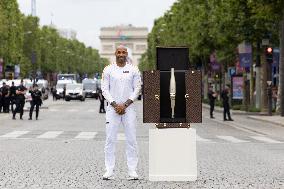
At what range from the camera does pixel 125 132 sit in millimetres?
13320

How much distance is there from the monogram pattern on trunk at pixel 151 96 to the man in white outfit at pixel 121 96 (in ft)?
0.99

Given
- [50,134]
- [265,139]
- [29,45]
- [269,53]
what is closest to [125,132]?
[265,139]

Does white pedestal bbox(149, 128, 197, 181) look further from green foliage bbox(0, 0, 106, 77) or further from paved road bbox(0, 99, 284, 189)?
green foliage bbox(0, 0, 106, 77)

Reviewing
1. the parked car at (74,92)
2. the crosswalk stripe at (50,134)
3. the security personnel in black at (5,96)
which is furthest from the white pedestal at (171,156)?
the parked car at (74,92)

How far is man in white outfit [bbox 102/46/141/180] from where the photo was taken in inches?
518

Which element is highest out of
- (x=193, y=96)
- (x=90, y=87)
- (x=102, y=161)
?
(x=193, y=96)

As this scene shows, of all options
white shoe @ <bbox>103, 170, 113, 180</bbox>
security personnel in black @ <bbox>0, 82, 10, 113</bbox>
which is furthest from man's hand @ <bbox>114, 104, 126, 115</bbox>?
security personnel in black @ <bbox>0, 82, 10, 113</bbox>

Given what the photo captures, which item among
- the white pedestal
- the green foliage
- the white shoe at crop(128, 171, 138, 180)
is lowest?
the white shoe at crop(128, 171, 138, 180)

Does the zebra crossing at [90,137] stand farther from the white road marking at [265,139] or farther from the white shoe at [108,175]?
the white shoe at [108,175]

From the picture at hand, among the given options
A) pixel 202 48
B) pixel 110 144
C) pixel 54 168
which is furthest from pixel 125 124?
pixel 202 48

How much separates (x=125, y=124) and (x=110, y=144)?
0.39 metres

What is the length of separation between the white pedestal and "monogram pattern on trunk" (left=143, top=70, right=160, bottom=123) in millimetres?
207

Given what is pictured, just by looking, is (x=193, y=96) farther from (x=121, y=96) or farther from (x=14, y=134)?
(x=14, y=134)

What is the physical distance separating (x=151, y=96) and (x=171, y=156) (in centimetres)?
94
